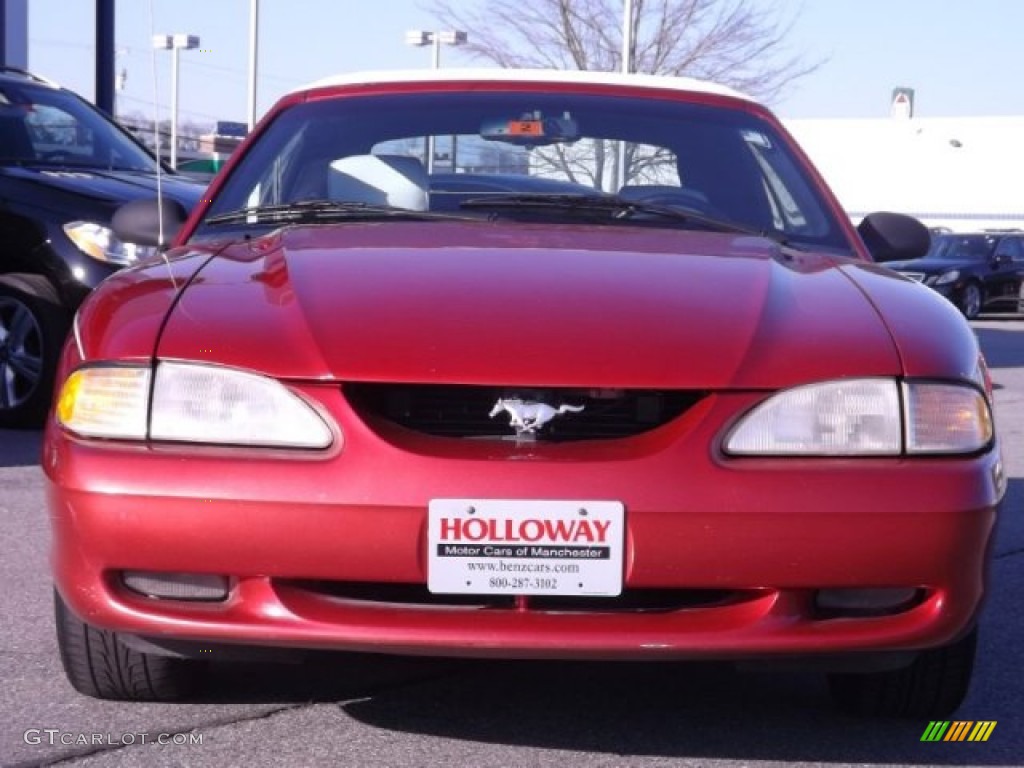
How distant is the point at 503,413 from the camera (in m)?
3.25

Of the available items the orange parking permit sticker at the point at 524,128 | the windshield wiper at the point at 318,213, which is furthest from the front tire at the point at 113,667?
the orange parking permit sticker at the point at 524,128

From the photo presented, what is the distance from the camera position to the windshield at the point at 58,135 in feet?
30.5

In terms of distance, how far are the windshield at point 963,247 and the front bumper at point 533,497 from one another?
89.8 feet

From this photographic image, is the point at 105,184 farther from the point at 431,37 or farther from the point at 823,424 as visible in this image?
the point at 431,37

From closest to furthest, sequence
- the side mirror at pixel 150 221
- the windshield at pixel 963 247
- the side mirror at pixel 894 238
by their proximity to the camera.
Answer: the side mirror at pixel 150 221 → the side mirror at pixel 894 238 → the windshield at pixel 963 247

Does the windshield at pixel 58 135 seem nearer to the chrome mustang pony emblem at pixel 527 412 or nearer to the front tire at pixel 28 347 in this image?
the front tire at pixel 28 347

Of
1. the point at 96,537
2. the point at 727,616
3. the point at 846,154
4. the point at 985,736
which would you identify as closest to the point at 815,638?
the point at 727,616

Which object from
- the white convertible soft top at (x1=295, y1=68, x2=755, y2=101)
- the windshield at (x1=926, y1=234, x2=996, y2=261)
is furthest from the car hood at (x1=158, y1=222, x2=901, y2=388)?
the windshield at (x1=926, y1=234, x2=996, y2=261)

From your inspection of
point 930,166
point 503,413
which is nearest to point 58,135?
point 503,413

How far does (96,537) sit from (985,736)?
180 centimetres

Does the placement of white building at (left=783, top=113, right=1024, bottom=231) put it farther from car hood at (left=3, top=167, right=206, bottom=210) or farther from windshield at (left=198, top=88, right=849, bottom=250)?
windshield at (left=198, top=88, right=849, bottom=250)

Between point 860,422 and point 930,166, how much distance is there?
46195 mm

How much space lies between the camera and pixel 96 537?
323cm

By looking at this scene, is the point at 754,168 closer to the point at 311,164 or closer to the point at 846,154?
the point at 311,164
